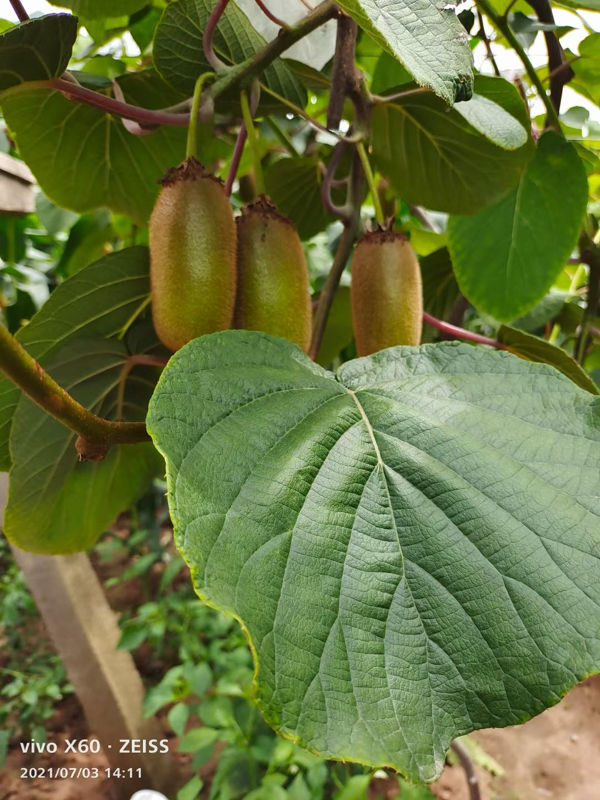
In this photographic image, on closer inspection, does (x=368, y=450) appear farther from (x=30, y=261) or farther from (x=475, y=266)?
(x=30, y=261)

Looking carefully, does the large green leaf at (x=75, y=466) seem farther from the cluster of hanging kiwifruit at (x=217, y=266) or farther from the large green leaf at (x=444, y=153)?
the large green leaf at (x=444, y=153)

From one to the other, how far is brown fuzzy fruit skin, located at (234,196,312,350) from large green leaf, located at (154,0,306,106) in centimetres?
15

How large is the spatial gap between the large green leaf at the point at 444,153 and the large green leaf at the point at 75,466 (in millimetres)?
304

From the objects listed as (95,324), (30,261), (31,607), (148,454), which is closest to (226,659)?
(31,607)

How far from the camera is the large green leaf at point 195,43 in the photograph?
44 cm

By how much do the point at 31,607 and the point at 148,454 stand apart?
151cm

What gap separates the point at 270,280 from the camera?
39cm

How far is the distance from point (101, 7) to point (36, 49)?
222 millimetres

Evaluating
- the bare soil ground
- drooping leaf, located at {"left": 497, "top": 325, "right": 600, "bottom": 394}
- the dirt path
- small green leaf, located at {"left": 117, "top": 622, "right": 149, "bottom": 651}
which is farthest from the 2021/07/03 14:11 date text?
drooping leaf, located at {"left": 497, "top": 325, "right": 600, "bottom": 394}

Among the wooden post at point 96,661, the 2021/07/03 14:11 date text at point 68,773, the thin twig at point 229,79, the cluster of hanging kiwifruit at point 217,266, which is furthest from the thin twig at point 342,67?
the 2021/07/03 14:11 date text at point 68,773

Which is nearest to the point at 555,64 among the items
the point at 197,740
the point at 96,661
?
the point at 197,740

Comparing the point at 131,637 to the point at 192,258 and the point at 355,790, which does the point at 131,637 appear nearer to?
the point at 355,790

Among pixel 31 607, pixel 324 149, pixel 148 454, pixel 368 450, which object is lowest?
pixel 31 607

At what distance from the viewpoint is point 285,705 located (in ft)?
0.75
